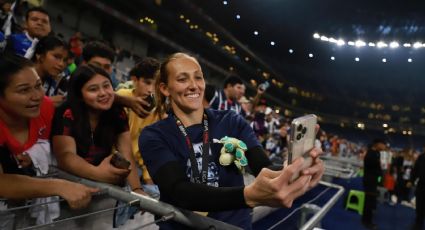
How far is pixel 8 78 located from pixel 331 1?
26.3 m

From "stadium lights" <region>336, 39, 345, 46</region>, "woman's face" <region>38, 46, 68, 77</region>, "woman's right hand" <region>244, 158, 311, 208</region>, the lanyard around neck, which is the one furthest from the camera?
"stadium lights" <region>336, 39, 345, 46</region>

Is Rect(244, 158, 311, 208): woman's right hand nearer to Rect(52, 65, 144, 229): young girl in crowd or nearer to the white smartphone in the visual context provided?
Result: the white smartphone

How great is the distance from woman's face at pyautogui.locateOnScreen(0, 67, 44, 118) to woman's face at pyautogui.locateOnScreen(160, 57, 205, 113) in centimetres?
59

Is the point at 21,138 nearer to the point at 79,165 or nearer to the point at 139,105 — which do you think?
the point at 79,165

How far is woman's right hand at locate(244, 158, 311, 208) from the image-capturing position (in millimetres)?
789

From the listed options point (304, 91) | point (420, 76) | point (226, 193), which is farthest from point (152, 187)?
point (304, 91)

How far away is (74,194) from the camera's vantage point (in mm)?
1262

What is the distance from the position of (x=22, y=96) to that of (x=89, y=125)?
17.5 inches

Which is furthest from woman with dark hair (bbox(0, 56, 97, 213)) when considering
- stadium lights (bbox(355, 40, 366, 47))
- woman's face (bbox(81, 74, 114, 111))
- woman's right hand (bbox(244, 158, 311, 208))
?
stadium lights (bbox(355, 40, 366, 47))

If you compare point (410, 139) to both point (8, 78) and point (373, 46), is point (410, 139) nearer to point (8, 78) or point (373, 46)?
point (373, 46)

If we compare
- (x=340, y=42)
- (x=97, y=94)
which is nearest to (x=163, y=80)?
(x=97, y=94)

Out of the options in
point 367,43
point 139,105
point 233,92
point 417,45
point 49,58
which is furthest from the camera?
point 367,43

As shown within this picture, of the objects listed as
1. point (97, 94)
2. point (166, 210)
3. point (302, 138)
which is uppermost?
point (97, 94)

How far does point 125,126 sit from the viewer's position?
77.6 inches
